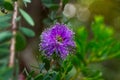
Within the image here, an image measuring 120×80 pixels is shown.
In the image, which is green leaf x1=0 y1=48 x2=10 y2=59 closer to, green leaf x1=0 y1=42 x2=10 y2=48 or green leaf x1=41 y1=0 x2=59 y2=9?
green leaf x1=0 y1=42 x2=10 y2=48

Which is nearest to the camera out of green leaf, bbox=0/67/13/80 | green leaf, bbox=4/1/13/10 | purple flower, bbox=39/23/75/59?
green leaf, bbox=0/67/13/80

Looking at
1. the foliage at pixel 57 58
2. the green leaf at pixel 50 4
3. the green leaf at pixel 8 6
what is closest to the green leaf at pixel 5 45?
the foliage at pixel 57 58

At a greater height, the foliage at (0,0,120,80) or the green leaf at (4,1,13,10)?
the green leaf at (4,1,13,10)

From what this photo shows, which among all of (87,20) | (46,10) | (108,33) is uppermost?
(46,10)

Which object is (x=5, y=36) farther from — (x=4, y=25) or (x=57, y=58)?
(x=57, y=58)

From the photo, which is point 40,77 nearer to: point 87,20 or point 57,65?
point 57,65

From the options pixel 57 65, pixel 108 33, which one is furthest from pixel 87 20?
pixel 57 65

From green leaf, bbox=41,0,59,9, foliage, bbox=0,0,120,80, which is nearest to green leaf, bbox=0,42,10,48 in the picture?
foliage, bbox=0,0,120,80

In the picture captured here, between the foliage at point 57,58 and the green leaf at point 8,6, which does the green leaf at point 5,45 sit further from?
the green leaf at point 8,6
